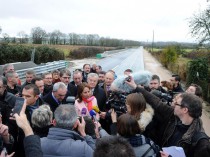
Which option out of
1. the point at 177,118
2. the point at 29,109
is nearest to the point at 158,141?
the point at 177,118

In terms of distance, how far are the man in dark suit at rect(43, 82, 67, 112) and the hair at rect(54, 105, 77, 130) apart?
2.16m

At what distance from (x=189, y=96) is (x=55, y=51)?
29.9m

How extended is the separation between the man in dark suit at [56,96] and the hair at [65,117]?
2165 mm

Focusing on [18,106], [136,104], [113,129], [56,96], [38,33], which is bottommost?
[113,129]

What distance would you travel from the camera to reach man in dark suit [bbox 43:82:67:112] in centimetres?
495

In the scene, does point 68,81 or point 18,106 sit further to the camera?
point 68,81

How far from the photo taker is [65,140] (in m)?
2.61

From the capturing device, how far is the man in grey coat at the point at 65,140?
2.56 meters

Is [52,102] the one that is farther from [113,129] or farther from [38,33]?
[38,33]

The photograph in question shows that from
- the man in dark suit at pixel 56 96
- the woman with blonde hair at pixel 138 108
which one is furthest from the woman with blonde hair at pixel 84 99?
the woman with blonde hair at pixel 138 108

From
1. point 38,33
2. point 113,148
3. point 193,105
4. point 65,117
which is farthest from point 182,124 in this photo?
point 38,33

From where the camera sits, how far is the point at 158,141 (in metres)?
3.74

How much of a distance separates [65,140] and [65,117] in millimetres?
246

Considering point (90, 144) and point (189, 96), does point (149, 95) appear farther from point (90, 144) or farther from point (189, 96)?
point (90, 144)
